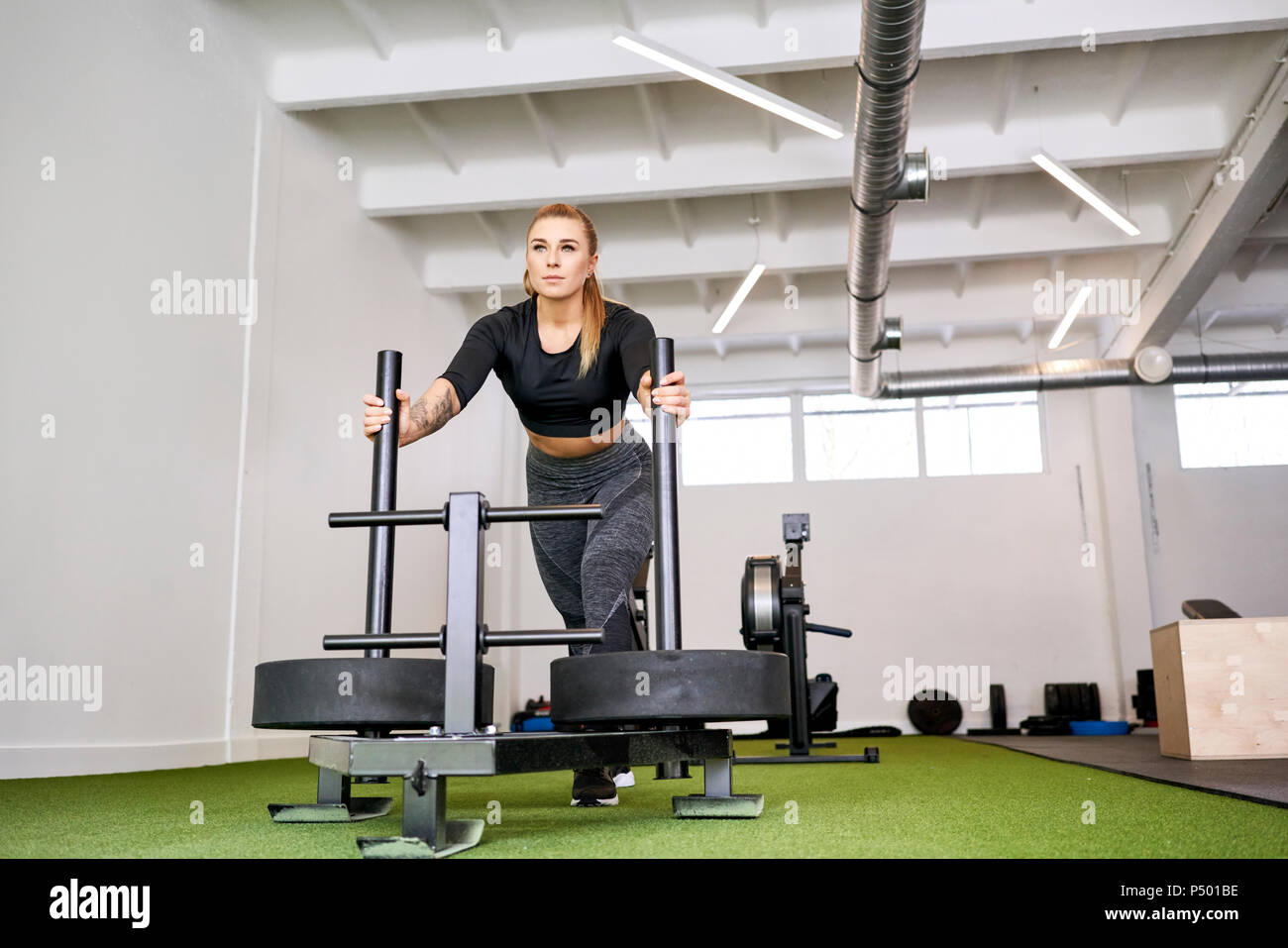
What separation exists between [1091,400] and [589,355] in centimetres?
862

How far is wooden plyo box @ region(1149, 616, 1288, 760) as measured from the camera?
13.1 ft

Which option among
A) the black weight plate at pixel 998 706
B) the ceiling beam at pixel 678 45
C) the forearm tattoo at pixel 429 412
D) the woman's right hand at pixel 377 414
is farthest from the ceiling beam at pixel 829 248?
the woman's right hand at pixel 377 414

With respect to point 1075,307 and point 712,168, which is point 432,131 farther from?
point 1075,307

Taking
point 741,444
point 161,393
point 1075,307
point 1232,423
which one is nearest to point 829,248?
point 1075,307

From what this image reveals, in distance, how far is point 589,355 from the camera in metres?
2.28

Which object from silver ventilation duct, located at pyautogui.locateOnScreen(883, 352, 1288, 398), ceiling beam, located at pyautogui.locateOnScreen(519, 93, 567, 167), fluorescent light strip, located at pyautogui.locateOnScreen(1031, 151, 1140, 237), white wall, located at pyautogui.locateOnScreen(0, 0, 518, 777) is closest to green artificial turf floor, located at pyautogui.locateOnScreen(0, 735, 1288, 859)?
white wall, located at pyautogui.locateOnScreen(0, 0, 518, 777)

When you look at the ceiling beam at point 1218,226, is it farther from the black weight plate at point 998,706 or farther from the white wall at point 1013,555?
the black weight plate at point 998,706

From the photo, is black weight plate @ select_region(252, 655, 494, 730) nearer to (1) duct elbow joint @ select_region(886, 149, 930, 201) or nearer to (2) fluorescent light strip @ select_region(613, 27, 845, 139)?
(2) fluorescent light strip @ select_region(613, 27, 845, 139)

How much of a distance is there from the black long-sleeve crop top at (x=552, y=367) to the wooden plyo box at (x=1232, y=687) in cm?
299

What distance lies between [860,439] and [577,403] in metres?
8.08

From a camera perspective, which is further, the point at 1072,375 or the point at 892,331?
the point at 1072,375

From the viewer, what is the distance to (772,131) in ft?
20.6
